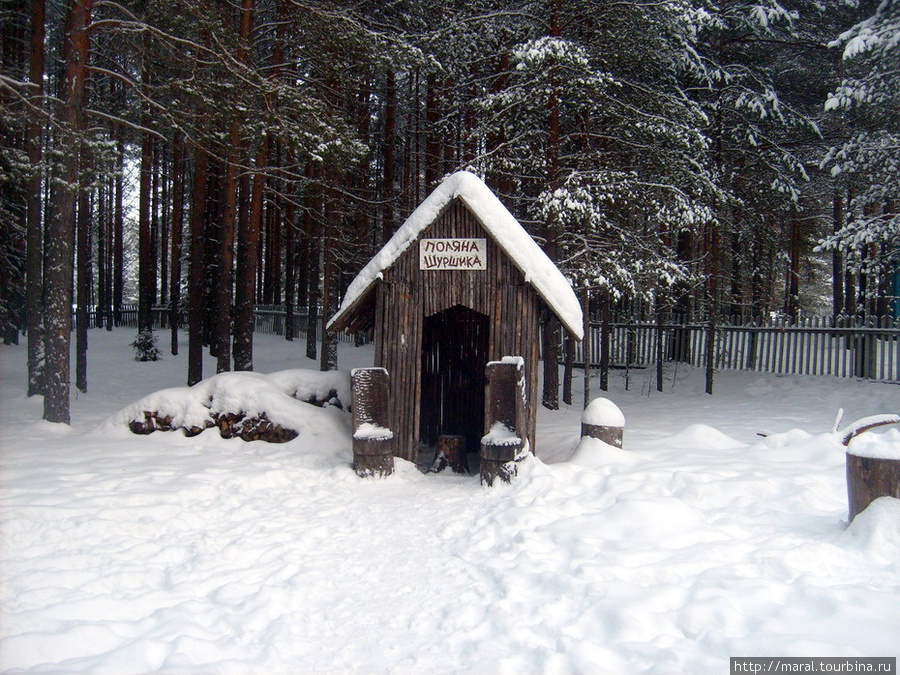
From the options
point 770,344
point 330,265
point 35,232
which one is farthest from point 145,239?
point 770,344

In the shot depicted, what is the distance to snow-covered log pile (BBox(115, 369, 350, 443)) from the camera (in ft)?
29.2

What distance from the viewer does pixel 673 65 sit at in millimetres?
13828

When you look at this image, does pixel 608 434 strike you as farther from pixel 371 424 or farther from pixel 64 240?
pixel 64 240

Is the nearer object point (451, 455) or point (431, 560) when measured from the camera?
point (431, 560)

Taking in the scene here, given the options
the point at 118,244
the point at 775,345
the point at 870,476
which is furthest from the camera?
the point at 118,244

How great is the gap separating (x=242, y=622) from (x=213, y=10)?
37.2ft

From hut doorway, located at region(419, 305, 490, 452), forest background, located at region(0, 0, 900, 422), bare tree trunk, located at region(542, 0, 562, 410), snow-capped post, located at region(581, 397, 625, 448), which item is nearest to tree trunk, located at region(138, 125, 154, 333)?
forest background, located at region(0, 0, 900, 422)

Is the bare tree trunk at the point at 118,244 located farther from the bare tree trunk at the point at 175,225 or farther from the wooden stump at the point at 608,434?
the wooden stump at the point at 608,434

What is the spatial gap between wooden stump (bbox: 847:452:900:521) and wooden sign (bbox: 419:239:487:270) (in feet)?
15.7

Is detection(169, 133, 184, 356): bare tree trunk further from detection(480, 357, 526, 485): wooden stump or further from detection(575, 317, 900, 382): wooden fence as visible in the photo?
detection(480, 357, 526, 485): wooden stump

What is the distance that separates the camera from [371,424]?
25.9 ft

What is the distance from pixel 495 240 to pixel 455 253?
58 cm

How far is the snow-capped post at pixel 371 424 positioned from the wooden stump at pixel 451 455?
1.08 m

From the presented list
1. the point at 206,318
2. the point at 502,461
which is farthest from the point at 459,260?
the point at 206,318
